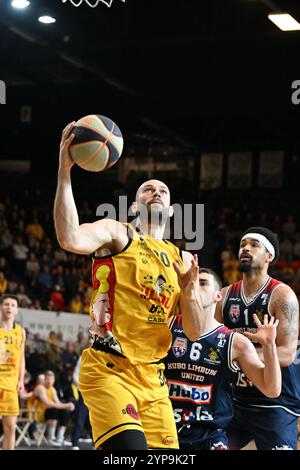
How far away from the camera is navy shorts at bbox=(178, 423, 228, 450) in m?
6.32

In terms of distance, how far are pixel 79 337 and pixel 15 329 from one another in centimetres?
485

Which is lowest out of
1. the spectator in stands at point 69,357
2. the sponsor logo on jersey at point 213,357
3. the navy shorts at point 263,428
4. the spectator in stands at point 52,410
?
the spectator in stands at point 52,410

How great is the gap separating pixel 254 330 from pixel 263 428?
0.78 metres

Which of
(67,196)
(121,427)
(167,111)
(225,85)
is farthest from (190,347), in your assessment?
(167,111)

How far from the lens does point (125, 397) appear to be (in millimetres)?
5379

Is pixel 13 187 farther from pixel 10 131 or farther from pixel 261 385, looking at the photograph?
pixel 261 385

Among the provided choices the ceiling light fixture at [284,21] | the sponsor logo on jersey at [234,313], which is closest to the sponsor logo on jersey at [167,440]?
the sponsor logo on jersey at [234,313]

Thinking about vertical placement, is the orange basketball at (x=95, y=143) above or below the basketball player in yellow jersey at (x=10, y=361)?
above

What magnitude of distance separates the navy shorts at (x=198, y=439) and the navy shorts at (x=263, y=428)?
2.44ft

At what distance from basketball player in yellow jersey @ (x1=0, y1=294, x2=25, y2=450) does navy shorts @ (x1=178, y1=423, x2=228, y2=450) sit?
538cm

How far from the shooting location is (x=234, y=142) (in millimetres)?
28562

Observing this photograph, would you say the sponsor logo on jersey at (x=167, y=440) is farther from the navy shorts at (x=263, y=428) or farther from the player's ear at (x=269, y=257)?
the player's ear at (x=269, y=257)

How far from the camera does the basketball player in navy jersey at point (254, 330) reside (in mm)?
6992

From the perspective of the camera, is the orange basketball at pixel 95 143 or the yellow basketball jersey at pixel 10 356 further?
the yellow basketball jersey at pixel 10 356
